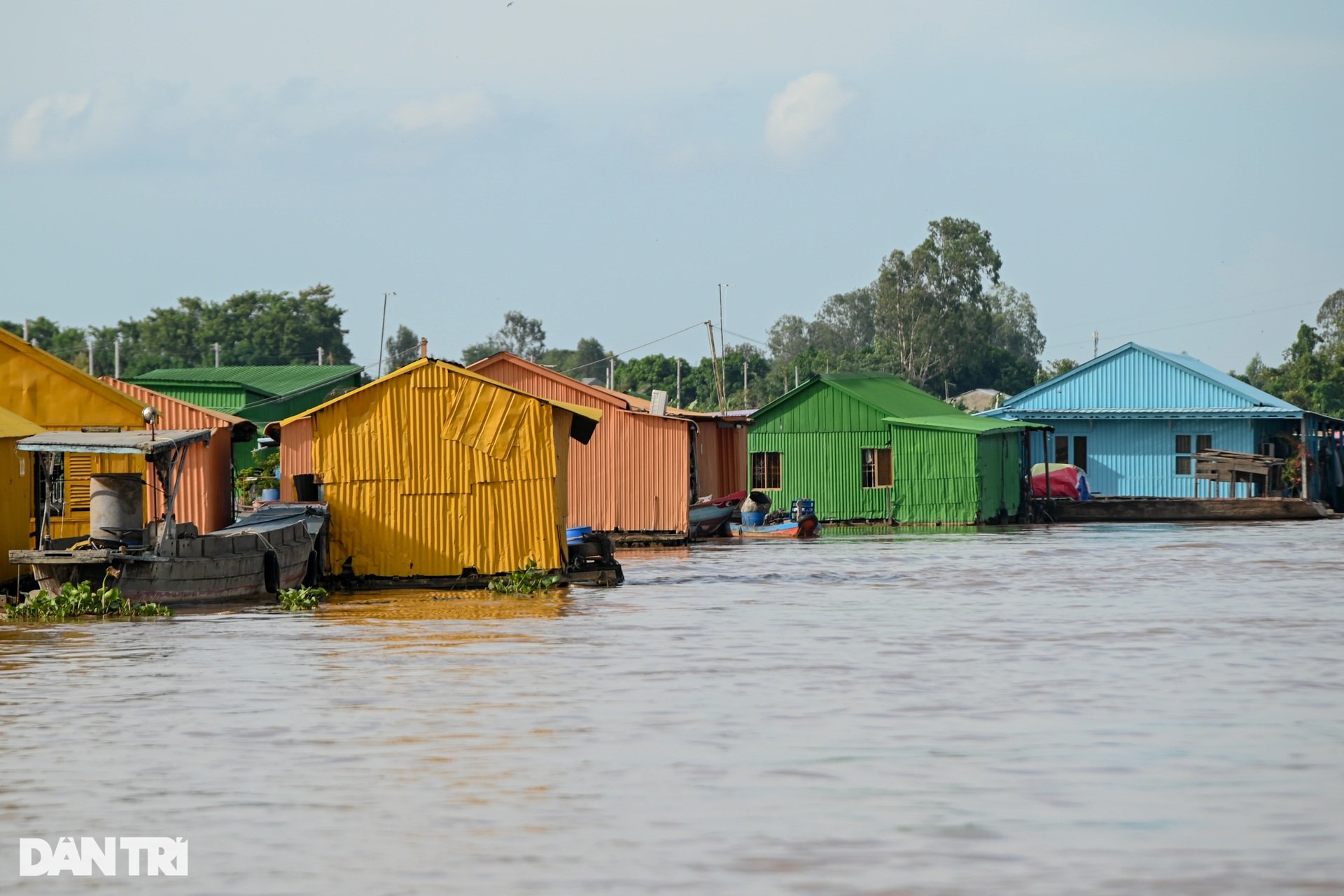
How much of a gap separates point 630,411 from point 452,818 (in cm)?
3021

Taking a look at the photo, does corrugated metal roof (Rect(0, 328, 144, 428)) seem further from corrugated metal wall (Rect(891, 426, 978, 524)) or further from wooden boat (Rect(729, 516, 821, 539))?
corrugated metal wall (Rect(891, 426, 978, 524))

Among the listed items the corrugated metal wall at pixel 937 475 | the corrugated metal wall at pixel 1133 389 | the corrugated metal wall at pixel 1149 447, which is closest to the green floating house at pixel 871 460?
the corrugated metal wall at pixel 937 475

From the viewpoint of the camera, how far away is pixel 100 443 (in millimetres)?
23109

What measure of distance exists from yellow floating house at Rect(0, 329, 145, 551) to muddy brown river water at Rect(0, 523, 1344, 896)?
7122 mm

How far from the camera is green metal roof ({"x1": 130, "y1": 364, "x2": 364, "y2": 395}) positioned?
5112 centimetres

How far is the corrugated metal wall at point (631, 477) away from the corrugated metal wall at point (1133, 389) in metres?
22.4

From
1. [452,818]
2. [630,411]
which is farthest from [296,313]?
[452,818]

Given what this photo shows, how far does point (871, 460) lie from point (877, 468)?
0.99 ft

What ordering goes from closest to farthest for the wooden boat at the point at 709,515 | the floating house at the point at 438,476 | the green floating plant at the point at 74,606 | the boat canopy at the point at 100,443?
1. the green floating plant at the point at 74,606
2. the boat canopy at the point at 100,443
3. the floating house at the point at 438,476
4. the wooden boat at the point at 709,515

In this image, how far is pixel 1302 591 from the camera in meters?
25.7

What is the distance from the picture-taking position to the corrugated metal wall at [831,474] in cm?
5056

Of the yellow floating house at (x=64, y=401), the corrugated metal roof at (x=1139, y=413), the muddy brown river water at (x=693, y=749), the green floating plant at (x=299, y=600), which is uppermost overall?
the corrugated metal roof at (x=1139, y=413)

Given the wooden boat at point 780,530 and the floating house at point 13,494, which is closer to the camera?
the floating house at point 13,494

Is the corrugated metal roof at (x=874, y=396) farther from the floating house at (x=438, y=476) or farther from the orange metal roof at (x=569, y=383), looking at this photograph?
the floating house at (x=438, y=476)
